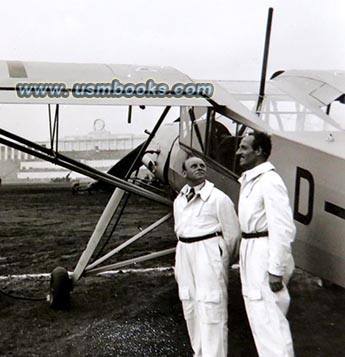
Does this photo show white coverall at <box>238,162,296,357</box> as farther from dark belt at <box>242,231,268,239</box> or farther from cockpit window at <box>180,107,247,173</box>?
cockpit window at <box>180,107,247,173</box>

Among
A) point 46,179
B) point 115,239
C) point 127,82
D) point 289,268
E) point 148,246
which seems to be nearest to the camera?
point 289,268

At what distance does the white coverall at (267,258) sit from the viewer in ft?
11.8

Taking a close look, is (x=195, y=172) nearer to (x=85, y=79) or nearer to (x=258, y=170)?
(x=258, y=170)

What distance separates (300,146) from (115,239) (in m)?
6.85

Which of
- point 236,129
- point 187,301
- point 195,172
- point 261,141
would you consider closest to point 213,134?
point 236,129

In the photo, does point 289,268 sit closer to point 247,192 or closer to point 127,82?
point 247,192

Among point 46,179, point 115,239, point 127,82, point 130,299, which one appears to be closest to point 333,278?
point 127,82

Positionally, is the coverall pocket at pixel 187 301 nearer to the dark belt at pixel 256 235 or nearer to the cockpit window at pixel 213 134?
the dark belt at pixel 256 235

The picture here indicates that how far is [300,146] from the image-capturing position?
14.5 feet

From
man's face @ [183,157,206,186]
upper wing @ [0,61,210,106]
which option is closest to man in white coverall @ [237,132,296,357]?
man's face @ [183,157,206,186]

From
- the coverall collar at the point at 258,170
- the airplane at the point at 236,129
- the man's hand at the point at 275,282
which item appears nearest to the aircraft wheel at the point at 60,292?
the airplane at the point at 236,129

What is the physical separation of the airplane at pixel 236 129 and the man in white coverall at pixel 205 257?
600 mm

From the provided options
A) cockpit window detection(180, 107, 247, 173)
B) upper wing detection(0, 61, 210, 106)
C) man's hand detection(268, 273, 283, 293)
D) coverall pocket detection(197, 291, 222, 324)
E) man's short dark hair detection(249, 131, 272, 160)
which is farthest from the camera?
cockpit window detection(180, 107, 247, 173)

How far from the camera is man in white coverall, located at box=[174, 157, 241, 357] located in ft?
13.2
